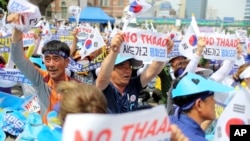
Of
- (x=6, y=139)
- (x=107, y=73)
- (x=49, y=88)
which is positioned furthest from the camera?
(x=6, y=139)

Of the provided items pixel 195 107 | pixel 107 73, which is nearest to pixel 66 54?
pixel 107 73

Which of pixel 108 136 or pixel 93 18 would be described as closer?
pixel 108 136

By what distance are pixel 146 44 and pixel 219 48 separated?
52.0 inches

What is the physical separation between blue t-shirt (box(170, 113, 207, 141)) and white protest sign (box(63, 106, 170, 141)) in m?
0.66

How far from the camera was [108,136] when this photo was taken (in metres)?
1.37

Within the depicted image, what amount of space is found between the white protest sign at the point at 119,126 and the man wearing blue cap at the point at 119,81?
1.32 m

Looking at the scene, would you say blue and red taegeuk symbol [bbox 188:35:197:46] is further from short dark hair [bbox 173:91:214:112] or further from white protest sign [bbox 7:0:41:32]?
short dark hair [bbox 173:91:214:112]

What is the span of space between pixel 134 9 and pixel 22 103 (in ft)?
5.68

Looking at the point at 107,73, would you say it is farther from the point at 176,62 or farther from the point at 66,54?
the point at 176,62

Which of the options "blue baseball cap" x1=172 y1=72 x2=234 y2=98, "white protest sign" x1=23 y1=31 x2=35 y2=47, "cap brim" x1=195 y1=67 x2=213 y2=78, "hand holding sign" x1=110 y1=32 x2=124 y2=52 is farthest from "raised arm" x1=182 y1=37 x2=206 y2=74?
"white protest sign" x1=23 y1=31 x2=35 y2=47

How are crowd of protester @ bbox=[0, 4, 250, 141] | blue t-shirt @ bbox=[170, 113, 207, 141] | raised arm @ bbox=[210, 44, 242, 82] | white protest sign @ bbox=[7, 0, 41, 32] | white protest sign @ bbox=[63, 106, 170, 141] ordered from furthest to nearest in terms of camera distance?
raised arm @ bbox=[210, 44, 242, 82]
white protest sign @ bbox=[7, 0, 41, 32]
blue t-shirt @ bbox=[170, 113, 207, 141]
crowd of protester @ bbox=[0, 4, 250, 141]
white protest sign @ bbox=[63, 106, 170, 141]

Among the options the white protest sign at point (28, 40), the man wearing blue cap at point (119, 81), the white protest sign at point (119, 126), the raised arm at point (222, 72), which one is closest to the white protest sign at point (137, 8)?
the raised arm at point (222, 72)

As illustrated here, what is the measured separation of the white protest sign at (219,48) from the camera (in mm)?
4402

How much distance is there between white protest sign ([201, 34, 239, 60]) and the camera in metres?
4.40
